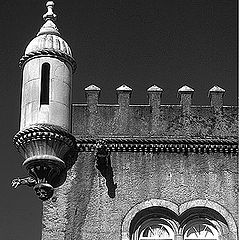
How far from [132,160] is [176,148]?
1.13 meters

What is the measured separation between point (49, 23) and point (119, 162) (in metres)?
4.07

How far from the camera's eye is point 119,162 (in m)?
24.7

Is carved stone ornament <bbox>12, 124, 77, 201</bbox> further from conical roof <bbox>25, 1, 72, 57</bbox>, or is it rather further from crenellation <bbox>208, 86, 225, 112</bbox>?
crenellation <bbox>208, 86, 225, 112</bbox>

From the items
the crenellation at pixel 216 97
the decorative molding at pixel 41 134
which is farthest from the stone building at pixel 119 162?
the crenellation at pixel 216 97

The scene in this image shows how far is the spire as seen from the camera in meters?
25.3

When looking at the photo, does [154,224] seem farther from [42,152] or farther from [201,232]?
[42,152]

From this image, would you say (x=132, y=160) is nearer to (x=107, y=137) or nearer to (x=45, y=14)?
(x=107, y=137)

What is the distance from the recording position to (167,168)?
2467 cm

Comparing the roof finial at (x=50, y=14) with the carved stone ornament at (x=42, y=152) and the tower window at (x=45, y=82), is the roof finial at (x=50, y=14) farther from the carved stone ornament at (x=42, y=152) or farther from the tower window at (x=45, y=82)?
the carved stone ornament at (x=42, y=152)

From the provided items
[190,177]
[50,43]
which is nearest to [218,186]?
[190,177]

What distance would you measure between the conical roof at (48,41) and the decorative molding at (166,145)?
2359 millimetres

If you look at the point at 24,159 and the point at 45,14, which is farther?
the point at 45,14

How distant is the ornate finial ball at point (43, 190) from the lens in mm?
23891

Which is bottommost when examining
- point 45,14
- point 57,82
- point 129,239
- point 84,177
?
point 129,239
